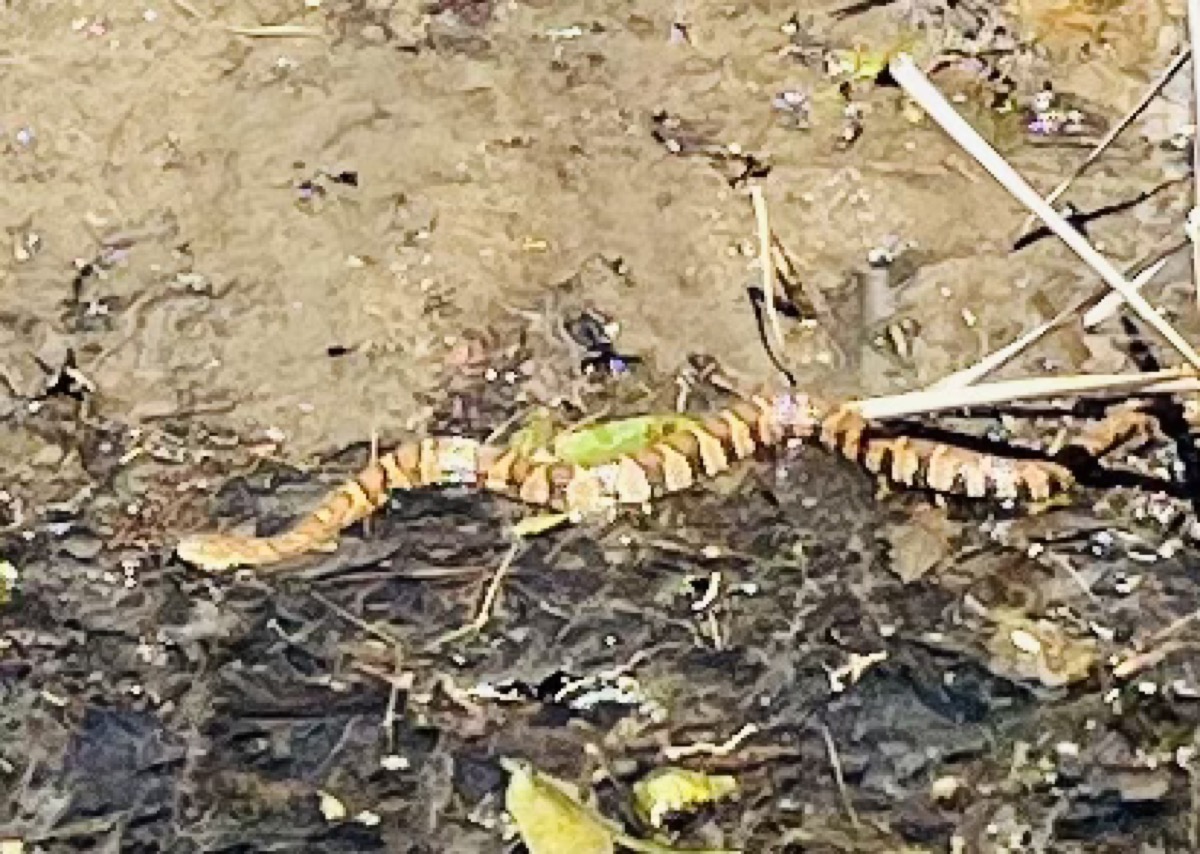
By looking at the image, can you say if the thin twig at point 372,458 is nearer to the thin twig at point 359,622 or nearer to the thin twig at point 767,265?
the thin twig at point 359,622

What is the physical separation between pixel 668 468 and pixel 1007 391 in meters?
1.00

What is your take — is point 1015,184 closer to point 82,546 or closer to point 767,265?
point 767,265

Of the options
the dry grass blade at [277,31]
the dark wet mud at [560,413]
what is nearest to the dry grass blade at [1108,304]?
the dark wet mud at [560,413]

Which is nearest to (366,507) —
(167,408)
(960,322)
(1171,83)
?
(167,408)

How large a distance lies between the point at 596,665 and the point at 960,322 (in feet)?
4.89

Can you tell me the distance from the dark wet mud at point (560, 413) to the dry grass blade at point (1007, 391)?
1.36ft

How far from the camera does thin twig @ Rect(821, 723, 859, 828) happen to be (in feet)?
15.9

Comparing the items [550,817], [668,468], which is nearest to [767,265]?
[668,468]

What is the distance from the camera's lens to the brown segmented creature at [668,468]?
18.5 ft

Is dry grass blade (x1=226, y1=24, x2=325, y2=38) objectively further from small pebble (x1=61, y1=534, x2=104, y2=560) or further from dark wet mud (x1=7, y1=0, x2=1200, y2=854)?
small pebble (x1=61, y1=534, x2=104, y2=560)

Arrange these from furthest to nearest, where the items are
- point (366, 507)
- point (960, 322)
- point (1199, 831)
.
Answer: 1. point (960, 322)
2. point (366, 507)
3. point (1199, 831)

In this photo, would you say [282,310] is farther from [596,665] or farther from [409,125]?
[596,665]

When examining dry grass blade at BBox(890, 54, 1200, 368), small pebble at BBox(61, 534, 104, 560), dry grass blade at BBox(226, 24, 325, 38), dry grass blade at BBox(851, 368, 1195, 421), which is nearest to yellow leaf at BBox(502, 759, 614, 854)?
dry grass blade at BBox(851, 368, 1195, 421)

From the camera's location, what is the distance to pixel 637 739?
16.6ft
